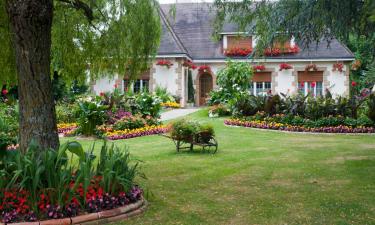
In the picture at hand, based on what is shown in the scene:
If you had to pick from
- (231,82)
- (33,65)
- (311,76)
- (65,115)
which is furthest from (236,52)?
(33,65)

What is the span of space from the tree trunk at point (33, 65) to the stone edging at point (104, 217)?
49.8 inches

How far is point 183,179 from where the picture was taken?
7719mm

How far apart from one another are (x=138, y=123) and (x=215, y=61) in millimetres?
13228

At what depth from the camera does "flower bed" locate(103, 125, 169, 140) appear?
14.1 meters

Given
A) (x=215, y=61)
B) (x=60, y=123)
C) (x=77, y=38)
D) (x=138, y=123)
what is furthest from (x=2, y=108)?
(x=215, y=61)

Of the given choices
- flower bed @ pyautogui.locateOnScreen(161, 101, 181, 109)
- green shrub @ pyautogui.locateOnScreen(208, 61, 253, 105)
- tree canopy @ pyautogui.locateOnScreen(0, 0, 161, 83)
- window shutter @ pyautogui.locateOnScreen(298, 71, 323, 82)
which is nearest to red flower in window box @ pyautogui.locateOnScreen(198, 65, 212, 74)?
flower bed @ pyautogui.locateOnScreen(161, 101, 181, 109)

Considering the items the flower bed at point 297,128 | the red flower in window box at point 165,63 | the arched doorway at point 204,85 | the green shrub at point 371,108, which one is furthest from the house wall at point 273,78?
the green shrub at point 371,108

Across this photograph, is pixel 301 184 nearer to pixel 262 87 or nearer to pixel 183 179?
pixel 183 179

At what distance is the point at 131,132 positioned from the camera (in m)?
14.5

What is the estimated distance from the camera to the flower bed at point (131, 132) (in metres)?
14.1

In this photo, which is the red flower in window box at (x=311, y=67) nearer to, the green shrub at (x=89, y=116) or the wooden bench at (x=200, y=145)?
the green shrub at (x=89, y=116)

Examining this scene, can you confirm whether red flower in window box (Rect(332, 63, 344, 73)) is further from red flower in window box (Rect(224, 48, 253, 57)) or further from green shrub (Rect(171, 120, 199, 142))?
green shrub (Rect(171, 120, 199, 142))

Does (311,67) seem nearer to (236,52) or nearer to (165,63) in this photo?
(236,52)

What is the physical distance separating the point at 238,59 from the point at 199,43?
2776 millimetres
